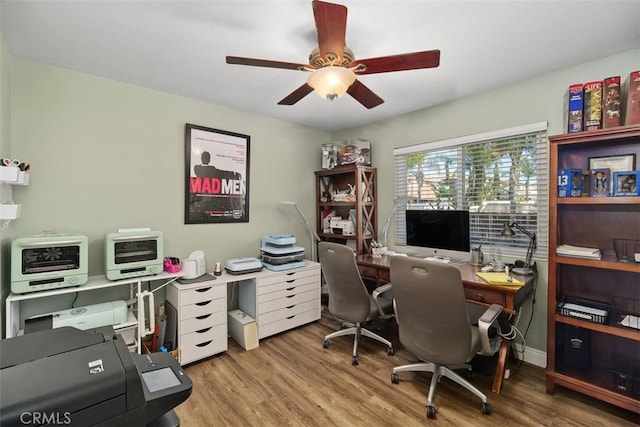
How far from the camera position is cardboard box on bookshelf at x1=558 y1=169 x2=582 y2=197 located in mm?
1863

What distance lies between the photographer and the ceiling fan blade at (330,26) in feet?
3.99

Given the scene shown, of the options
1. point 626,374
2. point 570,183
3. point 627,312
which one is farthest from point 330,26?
point 626,374

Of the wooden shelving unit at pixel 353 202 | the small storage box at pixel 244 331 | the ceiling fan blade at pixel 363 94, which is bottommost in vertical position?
the small storage box at pixel 244 331

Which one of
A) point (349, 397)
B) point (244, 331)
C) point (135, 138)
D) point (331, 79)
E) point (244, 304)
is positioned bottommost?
point (349, 397)

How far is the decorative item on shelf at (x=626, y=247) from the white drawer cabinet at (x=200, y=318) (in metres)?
2.89

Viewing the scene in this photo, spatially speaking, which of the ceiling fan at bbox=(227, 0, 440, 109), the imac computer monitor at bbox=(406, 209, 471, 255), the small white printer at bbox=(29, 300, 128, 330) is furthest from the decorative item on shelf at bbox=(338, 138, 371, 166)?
the small white printer at bbox=(29, 300, 128, 330)

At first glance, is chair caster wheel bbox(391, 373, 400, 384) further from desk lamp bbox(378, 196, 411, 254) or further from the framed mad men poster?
the framed mad men poster

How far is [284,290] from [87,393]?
2216 millimetres

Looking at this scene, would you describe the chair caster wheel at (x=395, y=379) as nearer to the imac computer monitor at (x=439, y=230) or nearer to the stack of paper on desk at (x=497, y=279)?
the stack of paper on desk at (x=497, y=279)

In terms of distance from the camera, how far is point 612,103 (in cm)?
174

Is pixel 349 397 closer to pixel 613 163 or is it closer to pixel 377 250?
pixel 377 250

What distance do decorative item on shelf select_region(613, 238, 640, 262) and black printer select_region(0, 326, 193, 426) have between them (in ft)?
8.49

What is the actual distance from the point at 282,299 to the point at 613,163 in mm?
2775

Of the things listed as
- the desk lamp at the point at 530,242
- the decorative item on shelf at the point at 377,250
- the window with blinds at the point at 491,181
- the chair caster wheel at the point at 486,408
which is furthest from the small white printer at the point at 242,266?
the desk lamp at the point at 530,242
